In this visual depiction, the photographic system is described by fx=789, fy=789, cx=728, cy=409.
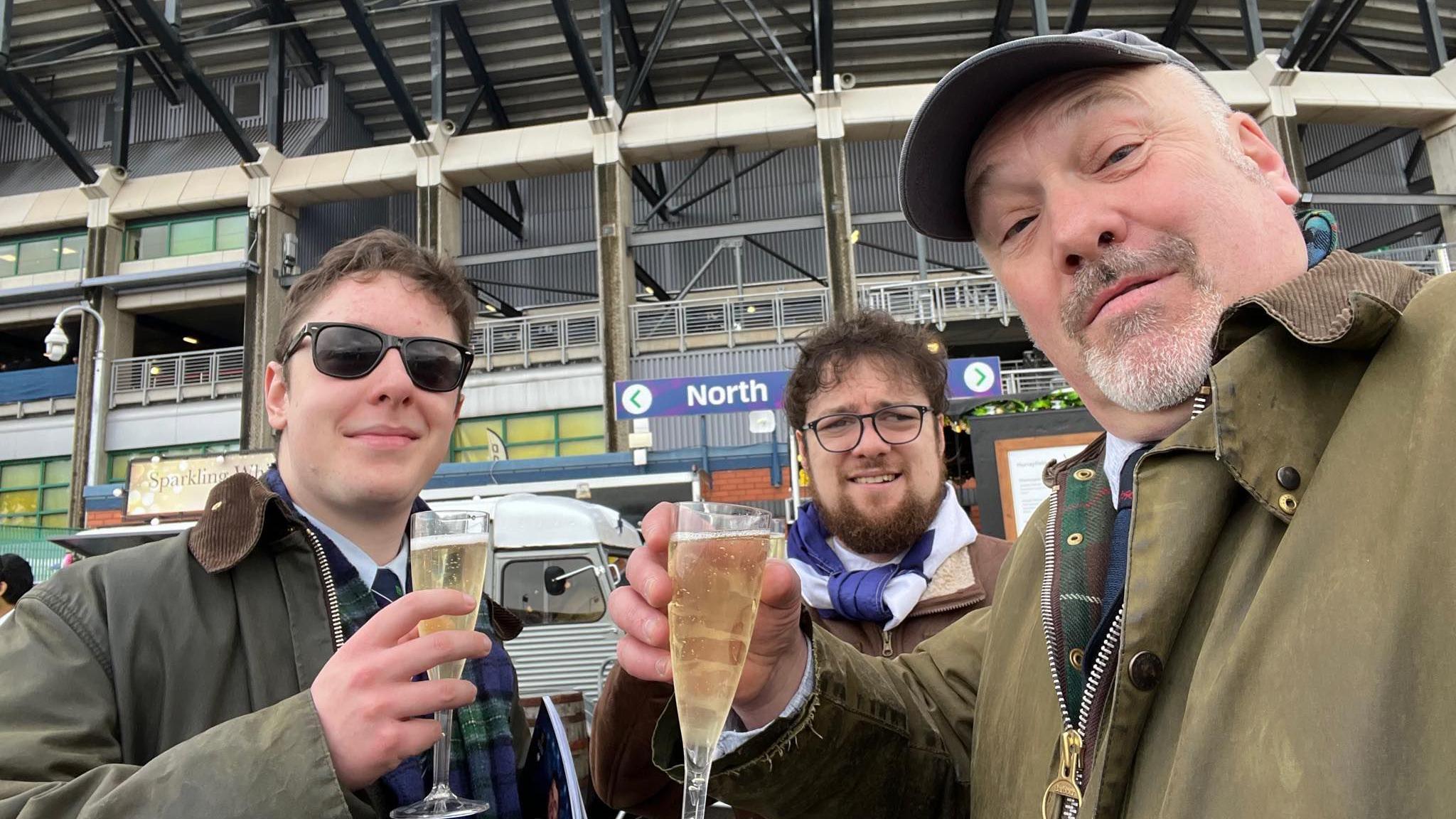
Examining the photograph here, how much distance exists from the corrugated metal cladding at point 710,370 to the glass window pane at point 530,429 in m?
2.58

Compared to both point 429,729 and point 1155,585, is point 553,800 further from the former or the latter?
point 1155,585

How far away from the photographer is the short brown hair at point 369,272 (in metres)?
1.83

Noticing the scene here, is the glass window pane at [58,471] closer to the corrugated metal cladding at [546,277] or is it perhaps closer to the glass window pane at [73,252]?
the glass window pane at [73,252]

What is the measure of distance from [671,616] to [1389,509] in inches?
30.9

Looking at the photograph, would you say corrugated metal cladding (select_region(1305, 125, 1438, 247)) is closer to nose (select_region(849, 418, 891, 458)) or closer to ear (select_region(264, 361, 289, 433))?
nose (select_region(849, 418, 891, 458))

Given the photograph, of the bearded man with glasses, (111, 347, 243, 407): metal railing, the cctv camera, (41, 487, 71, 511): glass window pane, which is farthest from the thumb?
(41, 487, 71, 511): glass window pane

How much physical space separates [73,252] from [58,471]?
20.6 feet

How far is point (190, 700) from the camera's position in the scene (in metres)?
1.34

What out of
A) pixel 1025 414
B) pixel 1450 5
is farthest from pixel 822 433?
pixel 1450 5


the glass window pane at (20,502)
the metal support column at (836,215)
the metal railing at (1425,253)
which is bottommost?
the glass window pane at (20,502)

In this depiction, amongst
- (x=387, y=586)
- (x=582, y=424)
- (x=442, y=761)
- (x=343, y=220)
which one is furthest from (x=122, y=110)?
(x=442, y=761)

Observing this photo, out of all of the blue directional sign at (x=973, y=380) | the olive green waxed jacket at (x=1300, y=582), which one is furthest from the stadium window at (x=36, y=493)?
the olive green waxed jacket at (x=1300, y=582)

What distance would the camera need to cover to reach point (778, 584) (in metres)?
1.13

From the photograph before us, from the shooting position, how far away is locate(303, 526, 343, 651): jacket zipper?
1499 millimetres
